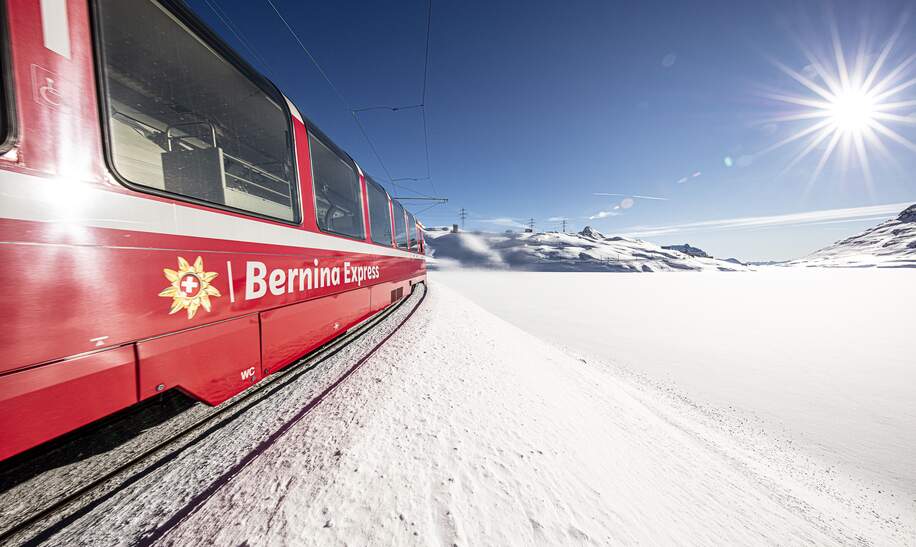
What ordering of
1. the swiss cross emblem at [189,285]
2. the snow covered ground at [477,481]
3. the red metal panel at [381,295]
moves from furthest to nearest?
the red metal panel at [381,295] → the swiss cross emblem at [189,285] → the snow covered ground at [477,481]

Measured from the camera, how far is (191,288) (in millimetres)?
1826

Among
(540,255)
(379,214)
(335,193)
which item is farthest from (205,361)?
(540,255)

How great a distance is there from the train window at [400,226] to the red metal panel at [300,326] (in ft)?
11.6

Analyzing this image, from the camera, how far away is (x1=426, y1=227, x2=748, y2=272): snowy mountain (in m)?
58.3

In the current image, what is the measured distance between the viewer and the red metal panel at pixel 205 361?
1.63 m

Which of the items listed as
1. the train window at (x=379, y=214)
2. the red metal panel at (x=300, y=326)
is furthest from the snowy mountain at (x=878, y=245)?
the red metal panel at (x=300, y=326)

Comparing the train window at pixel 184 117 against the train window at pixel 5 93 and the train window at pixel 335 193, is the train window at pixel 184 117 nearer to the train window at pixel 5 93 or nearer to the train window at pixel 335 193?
the train window at pixel 5 93

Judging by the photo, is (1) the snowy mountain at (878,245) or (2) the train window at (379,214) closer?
(2) the train window at (379,214)

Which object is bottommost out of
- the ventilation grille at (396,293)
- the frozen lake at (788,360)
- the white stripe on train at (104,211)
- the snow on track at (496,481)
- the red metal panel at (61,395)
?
the frozen lake at (788,360)

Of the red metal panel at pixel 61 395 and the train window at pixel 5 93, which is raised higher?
the train window at pixel 5 93

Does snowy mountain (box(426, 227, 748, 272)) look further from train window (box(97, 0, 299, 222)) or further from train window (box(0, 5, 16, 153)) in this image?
train window (box(0, 5, 16, 153))

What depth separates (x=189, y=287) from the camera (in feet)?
5.95

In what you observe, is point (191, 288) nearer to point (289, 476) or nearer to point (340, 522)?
point (289, 476)

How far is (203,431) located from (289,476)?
1025 mm
